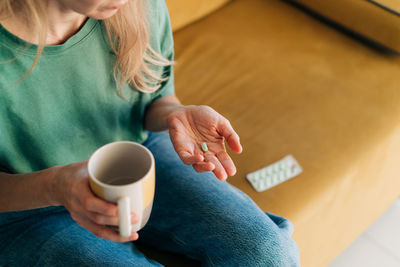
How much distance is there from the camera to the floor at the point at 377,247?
127 cm

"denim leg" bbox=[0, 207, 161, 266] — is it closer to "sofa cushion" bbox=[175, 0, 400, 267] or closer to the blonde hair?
the blonde hair

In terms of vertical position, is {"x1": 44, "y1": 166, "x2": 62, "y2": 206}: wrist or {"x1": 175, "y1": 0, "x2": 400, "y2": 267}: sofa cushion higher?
{"x1": 44, "y1": 166, "x2": 62, "y2": 206}: wrist

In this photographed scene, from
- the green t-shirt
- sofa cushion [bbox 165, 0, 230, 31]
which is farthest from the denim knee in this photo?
sofa cushion [bbox 165, 0, 230, 31]

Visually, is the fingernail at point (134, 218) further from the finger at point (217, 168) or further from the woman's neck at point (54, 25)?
the woman's neck at point (54, 25)

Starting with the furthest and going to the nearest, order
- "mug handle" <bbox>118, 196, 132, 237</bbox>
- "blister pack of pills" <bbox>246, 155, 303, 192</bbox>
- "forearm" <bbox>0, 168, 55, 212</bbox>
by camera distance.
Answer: "blister pack of pills" <bbox>246, 155, 303, 192</bbox> → "forearm" <bbox>0, 168, 55, 212</bbox> → "mug handle" <bbox>118, 196, 132, 237</bbox>

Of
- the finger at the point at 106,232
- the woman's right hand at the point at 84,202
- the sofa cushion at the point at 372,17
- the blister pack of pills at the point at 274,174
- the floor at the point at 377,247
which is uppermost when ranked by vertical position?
the sofa cushion at the point at 372,17

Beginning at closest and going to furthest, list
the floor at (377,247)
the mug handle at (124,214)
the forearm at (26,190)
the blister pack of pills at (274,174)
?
the mug handle at (124,214) < the forearm at (26,190) < the blister pack of pills at (274,174) < the floor at (377,247)

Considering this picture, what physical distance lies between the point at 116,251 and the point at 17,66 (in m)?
0.36

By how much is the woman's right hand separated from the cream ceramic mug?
0.5 inches

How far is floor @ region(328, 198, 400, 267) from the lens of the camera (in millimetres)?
1270

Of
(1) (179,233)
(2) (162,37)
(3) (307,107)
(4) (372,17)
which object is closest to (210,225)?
(1) (179,233)

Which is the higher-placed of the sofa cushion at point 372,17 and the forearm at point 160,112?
the sofa cushion at point 372,17

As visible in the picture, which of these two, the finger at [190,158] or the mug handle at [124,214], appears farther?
the finger at [190,158]

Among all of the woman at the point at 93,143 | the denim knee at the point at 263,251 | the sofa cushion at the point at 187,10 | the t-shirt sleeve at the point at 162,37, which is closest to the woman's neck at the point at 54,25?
the woman at the point at 93,143
